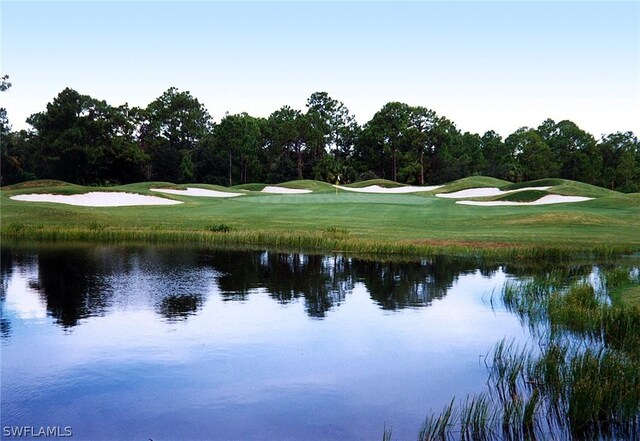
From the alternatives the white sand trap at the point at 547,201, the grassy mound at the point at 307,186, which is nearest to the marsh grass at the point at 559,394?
the white sand trap at the point at 547,201

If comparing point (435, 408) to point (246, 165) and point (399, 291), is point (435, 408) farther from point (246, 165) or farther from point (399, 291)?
point (246, 165)

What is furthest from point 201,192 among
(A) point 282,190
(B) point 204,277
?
(B) point 204,277

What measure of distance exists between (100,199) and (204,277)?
3189 cm

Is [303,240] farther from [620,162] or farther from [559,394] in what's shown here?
[620,162]

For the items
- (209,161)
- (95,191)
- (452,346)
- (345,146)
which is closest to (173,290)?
(452,346)

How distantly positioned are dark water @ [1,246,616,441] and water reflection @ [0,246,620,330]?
0.10 meters

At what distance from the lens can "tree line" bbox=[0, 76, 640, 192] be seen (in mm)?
88750

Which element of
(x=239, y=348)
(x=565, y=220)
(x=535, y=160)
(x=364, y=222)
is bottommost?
(x=239, y=348)

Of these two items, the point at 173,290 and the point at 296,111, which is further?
the point at 296,111

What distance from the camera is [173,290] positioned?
19.8 meters

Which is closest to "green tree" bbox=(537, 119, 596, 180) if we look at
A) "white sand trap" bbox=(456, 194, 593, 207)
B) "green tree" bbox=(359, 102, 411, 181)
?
"green tree" bbox=(359, 102, 411, 181)

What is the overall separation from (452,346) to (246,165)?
302 ft

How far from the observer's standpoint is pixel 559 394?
1045 cm

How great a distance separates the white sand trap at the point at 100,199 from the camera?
48.8 m
